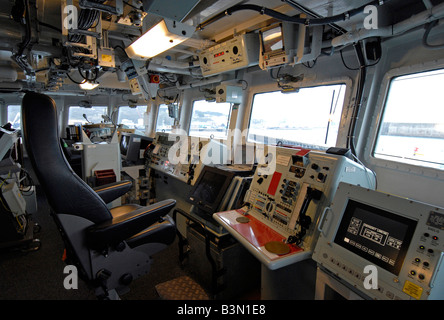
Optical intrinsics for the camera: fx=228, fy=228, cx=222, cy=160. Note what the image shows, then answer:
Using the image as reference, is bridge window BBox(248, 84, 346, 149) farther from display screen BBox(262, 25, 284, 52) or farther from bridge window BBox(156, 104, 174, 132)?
bridge window BBox(156, 104, 174, 132)

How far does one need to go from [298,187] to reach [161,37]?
5.27 feet

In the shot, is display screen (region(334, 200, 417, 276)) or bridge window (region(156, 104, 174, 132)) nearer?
display screen (region(334, 200, 417, 276))

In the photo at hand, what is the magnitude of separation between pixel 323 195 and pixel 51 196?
1.60 m

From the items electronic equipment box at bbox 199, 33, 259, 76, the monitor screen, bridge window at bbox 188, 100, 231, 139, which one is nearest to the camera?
the monitor screen

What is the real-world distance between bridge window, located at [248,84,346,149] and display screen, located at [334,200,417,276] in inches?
65.2

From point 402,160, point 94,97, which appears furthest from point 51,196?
point 94,97

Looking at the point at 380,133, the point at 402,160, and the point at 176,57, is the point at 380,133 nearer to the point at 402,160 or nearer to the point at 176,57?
the point at 402,160

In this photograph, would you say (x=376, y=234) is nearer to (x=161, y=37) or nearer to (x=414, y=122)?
(x=414, y=122)

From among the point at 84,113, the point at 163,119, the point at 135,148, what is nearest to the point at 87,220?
the point at 135,148

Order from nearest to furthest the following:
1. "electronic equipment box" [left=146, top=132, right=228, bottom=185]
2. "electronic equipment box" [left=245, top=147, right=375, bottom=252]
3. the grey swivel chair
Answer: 1. the grey swivel chair
2. "electronic equipment box" [left=245, top=147, right=375, bottom=252]
3. "electronic equipment box" [left=146, top=132, right=228, bottom=185]

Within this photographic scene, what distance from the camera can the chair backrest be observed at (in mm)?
1147

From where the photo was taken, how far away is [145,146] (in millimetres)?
4242

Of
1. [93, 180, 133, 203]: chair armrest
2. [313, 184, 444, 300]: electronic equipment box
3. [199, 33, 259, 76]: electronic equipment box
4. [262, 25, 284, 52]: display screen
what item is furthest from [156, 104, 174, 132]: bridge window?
[313, 184, 444, 300]: electronic equipment box

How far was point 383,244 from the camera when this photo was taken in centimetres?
112
